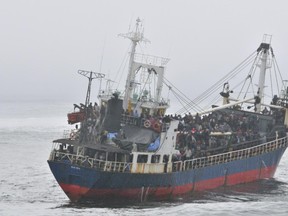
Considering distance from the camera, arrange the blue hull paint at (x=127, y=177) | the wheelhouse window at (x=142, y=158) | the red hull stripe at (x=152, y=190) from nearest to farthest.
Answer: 1. the blue hull paint at (x=127, y=177)
2. the red hull stripe at (x=152, y=190)
3. the wheelhouse window at (x=142, y=158)

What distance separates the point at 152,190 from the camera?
49688 millimetres

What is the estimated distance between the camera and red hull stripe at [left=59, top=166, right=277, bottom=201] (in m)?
46.9

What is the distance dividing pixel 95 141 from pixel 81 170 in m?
3.56

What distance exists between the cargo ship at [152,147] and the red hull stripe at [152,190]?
2.5 inches

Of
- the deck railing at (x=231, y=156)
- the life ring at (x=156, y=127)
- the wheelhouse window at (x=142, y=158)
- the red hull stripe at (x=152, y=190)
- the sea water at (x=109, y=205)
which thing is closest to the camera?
the sea water at (x=109, y=205)

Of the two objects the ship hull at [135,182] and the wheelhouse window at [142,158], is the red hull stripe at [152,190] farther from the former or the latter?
the wheelhouse window at [142,158]

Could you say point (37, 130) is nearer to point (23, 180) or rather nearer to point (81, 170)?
point (23, 180)

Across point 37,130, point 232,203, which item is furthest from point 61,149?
point 37,130

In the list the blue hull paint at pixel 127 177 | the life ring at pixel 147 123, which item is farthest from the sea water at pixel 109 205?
the life ring at pixel 147 123

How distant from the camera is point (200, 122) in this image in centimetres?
6125

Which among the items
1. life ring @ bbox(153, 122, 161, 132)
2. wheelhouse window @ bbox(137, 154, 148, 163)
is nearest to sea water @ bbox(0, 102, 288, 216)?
wheelhouse window @ bbox(137, 154, 148, 163)

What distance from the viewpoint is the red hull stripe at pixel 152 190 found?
A: 46.9 meters

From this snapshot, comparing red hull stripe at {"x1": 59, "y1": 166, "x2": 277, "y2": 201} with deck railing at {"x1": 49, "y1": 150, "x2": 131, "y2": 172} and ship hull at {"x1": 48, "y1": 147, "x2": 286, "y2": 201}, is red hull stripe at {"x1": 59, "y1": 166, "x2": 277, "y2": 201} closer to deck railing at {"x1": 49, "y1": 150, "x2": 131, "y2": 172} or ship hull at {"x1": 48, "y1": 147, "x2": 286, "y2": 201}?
ship hull at {"x1": 48, "y1": 147, "x2": 286, "y2": 201}

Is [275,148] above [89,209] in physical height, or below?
above
